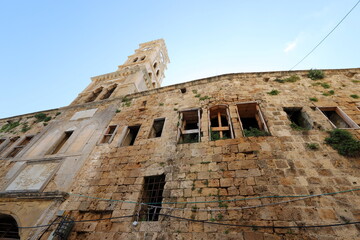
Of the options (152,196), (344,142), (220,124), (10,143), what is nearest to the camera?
(344,142)

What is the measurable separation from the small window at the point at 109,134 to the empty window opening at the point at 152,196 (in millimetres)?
3140

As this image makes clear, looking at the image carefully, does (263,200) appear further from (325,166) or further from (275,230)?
(325,166)

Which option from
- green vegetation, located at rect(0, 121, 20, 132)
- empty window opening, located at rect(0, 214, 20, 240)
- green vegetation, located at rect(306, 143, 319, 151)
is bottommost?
empty window opening, located at rect(0, 214, 20, 240)

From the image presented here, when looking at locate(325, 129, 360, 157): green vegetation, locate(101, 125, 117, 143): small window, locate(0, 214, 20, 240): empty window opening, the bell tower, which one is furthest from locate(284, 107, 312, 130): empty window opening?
locate(0, 214, 20, 240): empty window opening

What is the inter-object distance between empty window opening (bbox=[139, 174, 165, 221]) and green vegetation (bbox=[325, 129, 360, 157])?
5553 millimetres

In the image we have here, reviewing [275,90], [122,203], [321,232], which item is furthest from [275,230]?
[275,90]

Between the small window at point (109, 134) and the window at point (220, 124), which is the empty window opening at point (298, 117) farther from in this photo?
the small window at point (109, 134)

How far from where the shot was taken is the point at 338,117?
20.2 ft

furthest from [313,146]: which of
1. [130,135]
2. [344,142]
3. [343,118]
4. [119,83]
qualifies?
[119,83]

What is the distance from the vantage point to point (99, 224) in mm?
4703

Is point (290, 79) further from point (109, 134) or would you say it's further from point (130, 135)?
point (109, 134)

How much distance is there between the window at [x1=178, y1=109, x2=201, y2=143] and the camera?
21.6 feet

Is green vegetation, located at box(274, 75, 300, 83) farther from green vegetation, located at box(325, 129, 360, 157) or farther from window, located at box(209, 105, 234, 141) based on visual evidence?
green vegetation, located at box(325, 129, 360, 157)

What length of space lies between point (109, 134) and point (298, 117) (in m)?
8.56
